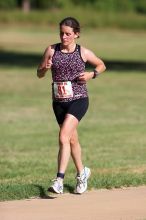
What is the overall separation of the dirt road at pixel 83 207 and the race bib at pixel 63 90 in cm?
104

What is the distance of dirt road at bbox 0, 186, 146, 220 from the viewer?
7395 millimetres

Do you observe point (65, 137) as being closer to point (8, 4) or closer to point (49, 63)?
point (49, 63)

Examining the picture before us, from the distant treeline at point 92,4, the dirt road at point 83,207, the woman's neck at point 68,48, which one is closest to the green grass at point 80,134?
the dirt road at point 83,207

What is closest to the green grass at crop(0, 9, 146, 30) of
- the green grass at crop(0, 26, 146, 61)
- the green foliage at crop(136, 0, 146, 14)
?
the green grass at crop(0, 26, 146, 61)

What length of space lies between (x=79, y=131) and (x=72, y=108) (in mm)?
8499

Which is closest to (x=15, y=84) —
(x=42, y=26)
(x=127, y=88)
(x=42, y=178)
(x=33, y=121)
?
(x=127, y=88)

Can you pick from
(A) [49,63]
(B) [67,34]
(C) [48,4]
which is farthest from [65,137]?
(C) [48,4]

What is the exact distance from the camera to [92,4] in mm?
113375

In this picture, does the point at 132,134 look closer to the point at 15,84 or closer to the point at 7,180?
the point at 7,180

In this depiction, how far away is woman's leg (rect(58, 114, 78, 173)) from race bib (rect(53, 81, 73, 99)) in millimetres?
212

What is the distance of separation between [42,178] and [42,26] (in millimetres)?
73119

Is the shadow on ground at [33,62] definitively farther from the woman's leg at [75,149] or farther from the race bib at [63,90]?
the race bib at [63,90]

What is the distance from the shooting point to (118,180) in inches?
363

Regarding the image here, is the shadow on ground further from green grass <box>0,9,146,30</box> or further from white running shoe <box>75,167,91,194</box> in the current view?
green grass <box>0,9,146,30</box>
